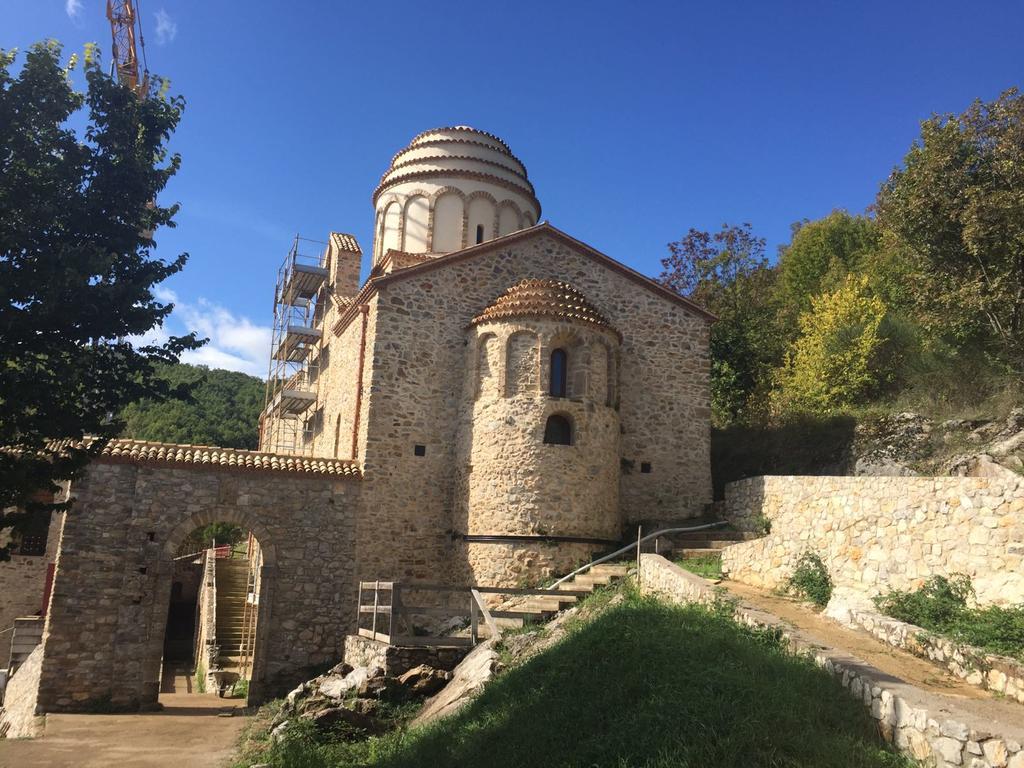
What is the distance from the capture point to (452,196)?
74.7ft

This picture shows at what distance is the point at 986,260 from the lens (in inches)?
685

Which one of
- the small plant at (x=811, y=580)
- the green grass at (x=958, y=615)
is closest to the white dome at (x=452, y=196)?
the small plant at (x=811, y=580)

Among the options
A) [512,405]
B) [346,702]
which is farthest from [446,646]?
[512,405]

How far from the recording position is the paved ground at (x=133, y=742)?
11266 millimetres

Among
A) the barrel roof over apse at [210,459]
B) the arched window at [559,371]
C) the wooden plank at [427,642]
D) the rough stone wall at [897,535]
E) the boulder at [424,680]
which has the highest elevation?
the arched window at [559,371]

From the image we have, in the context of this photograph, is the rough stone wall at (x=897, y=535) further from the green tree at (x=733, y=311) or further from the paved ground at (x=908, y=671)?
the green tree at (x=733, y=311)

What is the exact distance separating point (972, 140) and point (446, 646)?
53.1 feet

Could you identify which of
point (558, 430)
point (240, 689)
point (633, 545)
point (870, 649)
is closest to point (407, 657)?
point (633, 545)

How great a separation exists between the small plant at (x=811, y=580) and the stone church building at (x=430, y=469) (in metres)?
5.52

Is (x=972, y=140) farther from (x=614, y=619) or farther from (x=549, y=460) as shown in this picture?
(x=614, y=619)

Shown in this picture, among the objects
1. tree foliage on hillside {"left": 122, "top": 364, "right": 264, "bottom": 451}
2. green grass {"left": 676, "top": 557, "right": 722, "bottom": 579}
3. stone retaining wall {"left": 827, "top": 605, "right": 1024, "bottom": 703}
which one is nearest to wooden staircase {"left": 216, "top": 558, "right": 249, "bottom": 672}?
green grass {"left": 676, "top": 557, "right": 722, "bottom": 579}

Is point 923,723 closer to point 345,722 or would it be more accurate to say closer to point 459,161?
point 345,722

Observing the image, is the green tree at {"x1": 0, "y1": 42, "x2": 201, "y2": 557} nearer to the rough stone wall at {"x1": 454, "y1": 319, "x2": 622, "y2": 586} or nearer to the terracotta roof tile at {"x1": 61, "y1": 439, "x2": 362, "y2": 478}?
the terracotta roof tile at {"x1": 61, "y1": 439, "x2": 362, "y2": 478}

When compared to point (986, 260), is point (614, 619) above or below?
below
